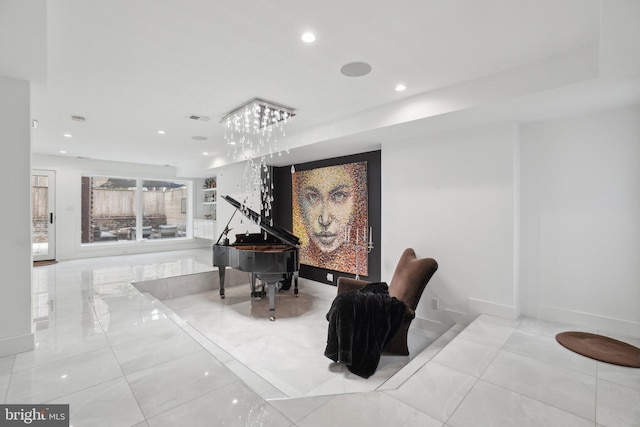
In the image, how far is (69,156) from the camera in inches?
295

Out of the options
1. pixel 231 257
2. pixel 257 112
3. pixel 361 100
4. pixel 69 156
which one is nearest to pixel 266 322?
pixel 231 257

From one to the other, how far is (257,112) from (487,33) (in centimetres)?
265

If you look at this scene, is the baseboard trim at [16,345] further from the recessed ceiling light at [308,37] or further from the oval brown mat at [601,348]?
the oval brown mat at [601,348]

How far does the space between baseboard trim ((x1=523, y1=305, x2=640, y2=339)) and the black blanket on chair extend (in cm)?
169

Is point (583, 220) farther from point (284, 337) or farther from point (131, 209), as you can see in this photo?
point (131, 209)

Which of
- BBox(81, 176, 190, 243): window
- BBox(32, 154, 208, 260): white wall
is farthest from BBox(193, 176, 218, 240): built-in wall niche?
BBox(32, 154, 208, 260): white wall

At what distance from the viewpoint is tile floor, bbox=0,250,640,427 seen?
1.78 metres

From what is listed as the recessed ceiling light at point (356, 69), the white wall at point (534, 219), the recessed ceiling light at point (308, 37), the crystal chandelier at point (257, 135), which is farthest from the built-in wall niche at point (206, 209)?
the recessed ceiling light at point (308, 37)

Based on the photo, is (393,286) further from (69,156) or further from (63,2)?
(69,156)

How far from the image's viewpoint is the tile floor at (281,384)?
178cm

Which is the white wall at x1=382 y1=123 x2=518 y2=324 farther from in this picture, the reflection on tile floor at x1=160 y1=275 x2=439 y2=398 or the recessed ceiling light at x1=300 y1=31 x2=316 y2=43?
the recessed ceiling light at x1=300 y1=31 x2=316 y2=43

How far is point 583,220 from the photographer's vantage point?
322cm

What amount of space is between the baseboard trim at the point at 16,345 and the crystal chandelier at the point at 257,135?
310 cm

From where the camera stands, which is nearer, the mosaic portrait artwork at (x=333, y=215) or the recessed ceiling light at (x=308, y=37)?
the recessed ceiling light at (x=308, y=37)
